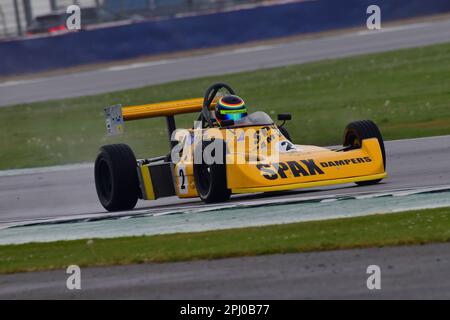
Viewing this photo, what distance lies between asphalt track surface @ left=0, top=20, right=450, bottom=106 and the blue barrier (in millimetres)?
980

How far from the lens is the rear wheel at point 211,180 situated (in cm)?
1170

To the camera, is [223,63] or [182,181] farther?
[223,63]

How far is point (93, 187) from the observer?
51.9 ft

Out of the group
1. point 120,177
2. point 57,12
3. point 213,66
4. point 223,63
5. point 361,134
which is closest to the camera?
point 361,134

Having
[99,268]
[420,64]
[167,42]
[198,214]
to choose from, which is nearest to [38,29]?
[167,42]

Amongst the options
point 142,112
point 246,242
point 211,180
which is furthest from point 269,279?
point 142,112

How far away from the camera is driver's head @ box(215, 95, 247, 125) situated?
12789 millimetres

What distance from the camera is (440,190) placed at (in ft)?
36.2

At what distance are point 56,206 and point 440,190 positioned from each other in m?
5.42

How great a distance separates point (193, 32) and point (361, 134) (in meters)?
22.1

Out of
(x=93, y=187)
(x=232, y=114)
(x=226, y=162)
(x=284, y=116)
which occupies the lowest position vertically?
(x=93, y=187)

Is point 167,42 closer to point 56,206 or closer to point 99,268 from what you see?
point 56,206

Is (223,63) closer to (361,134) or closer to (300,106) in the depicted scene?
(300,106)

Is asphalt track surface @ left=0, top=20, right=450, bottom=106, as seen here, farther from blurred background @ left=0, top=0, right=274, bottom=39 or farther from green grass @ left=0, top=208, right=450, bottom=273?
green grass @ left=0, top=208, right=450, bottom=273
